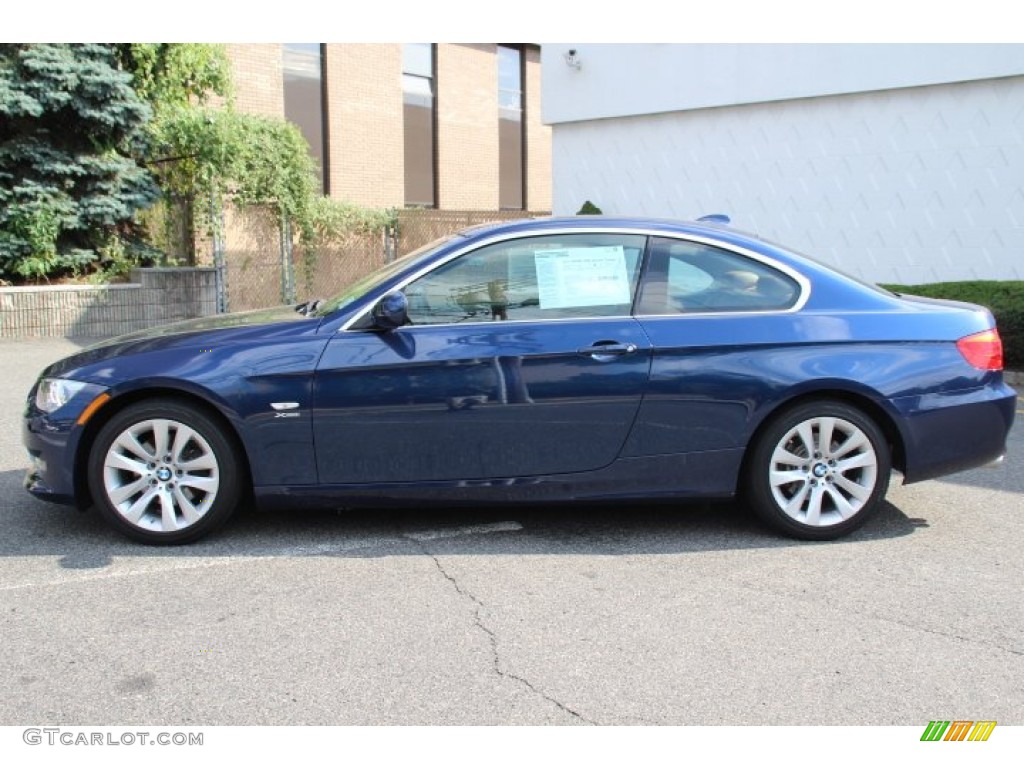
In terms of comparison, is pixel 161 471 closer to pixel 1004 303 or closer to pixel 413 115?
pixel 1004 303

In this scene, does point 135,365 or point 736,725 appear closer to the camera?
point 736,725

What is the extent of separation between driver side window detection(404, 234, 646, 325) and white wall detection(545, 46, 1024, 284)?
8846mm

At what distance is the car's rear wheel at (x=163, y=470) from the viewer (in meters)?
4.53

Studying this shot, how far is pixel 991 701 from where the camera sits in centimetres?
320

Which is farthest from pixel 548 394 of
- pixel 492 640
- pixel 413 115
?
pixel 413 115

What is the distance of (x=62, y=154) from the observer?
40.3ft

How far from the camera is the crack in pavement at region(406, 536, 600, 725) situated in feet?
10.3

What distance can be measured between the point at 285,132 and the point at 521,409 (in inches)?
436

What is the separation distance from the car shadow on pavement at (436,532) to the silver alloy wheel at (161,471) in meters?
0.19

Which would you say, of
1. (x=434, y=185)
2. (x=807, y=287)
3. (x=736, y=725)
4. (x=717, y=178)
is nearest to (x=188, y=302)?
(x=717, y=178)

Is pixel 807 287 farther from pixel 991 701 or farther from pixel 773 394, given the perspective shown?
pixel 991 701

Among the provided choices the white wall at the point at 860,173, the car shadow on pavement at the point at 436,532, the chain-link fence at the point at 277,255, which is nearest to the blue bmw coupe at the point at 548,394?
the car shadow on pavement at the point at 436,532

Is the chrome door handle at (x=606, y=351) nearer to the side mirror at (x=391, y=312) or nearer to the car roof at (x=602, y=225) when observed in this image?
the car roof at (x=602, y=225)

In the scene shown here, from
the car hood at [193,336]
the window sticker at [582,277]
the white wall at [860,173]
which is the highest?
the white wall at [860,173]
